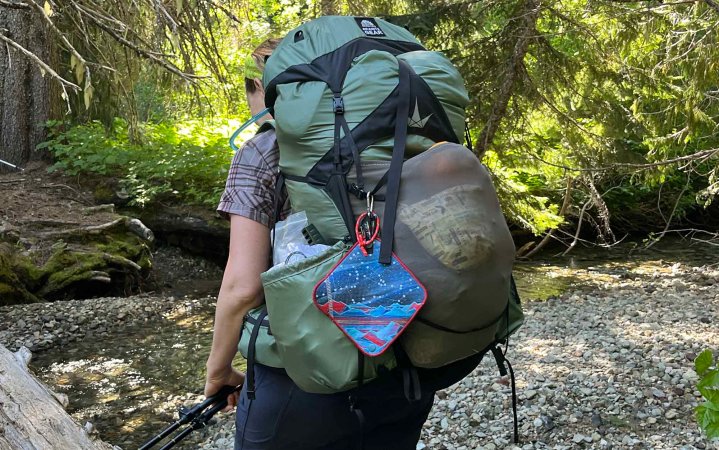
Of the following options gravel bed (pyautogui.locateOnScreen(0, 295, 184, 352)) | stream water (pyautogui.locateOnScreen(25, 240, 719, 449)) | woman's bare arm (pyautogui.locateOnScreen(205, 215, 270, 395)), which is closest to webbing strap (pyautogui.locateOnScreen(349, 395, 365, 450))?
woman's bare arm (pyautogui.locateOnScreen(205, 215, 270, 395))

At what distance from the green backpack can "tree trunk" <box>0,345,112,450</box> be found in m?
0.88

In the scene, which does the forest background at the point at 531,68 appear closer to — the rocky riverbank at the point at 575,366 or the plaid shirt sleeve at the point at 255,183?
the rocky riverbank at the point at 575,366

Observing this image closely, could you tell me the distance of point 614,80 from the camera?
825 cm

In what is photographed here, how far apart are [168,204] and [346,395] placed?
35.3ft

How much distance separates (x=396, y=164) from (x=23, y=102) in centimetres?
1240

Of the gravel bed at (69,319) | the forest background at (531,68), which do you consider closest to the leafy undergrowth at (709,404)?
the forest background at (531,68)

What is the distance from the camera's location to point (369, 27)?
188cm

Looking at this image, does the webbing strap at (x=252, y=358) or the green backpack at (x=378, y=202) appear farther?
the webbing strap at (x=252, y=358)

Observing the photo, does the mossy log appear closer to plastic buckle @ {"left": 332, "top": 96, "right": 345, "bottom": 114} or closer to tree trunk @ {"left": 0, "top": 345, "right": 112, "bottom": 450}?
tree trunk @ {"left": 0, "top": 345, "right": 112, "bottom": 450}

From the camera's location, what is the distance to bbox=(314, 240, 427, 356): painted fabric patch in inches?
63.2

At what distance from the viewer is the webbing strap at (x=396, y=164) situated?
5.27ft

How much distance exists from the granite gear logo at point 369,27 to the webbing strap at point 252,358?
2.63ft

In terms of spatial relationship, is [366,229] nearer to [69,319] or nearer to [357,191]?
[357,191]

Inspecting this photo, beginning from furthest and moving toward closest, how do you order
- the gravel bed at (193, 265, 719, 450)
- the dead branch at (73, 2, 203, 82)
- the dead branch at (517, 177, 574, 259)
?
1. the dead branch at (517, 177, 574, 259)
2. the dead branch at (73, 2, 203, 82)
3. the gravel bed at (193, 265, 719, 450)
